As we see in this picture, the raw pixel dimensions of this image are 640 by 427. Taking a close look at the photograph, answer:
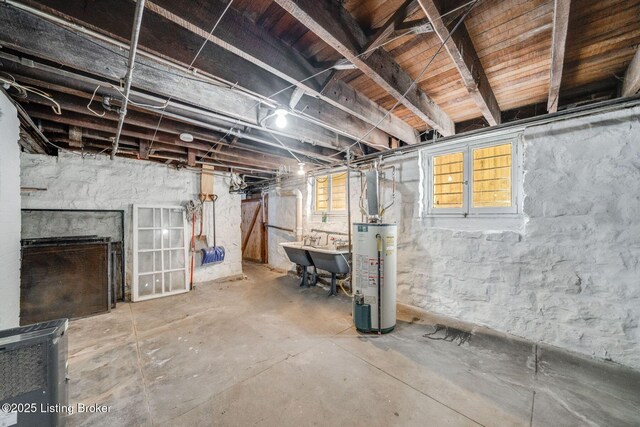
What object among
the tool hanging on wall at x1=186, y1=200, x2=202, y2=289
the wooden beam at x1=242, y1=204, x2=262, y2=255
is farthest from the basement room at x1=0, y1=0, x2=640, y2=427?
the wooden beam at x1=242, y1=204, x2=262, y2=255

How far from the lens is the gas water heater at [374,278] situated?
8.80 ft

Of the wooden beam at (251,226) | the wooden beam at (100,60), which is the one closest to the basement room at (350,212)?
the wooden beam at (100,60)

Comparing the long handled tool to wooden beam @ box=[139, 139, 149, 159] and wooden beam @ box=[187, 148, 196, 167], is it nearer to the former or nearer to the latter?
wooden beam @ box=[187, 148, 196, 167]

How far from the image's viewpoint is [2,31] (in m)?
1.27

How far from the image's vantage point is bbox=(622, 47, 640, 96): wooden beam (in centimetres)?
161

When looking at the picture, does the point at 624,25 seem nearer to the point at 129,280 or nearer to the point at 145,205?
the point at 145,205

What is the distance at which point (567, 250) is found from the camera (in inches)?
89.3

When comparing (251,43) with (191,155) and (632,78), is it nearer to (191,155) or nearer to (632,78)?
(632,78)

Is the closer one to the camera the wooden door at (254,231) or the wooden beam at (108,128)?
the wooden beam at (108,128)

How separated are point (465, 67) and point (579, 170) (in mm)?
1711

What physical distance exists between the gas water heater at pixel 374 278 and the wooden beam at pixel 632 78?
2080 millimetres

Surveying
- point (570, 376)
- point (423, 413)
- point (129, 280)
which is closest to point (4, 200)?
point (129, 280)

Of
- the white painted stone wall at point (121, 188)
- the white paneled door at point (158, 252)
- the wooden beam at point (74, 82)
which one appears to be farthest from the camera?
the white paneled door at point (158, 252)

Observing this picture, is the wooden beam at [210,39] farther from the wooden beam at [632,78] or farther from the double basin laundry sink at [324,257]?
the double basin laundry sink at [324,257]
